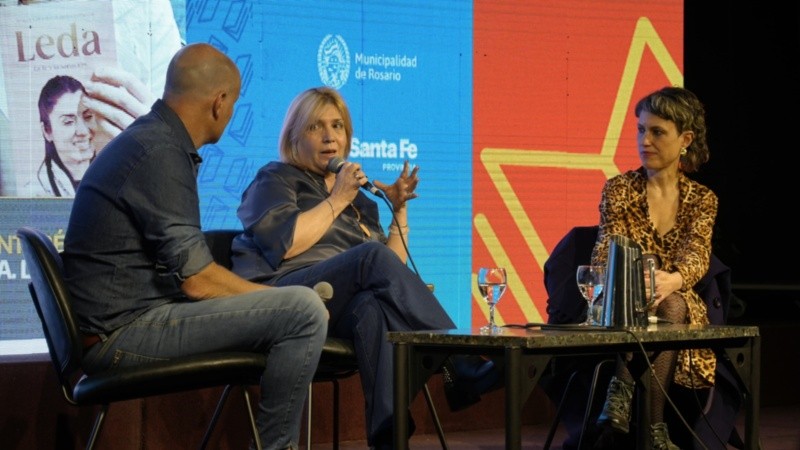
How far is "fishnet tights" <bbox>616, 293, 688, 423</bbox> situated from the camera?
3.36m

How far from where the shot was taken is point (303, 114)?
3.81 metres

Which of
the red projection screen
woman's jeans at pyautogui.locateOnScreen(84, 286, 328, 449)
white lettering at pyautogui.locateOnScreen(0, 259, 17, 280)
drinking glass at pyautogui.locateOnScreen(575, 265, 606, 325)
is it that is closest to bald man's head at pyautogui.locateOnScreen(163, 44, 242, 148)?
woman's jeans at pyautogui.locateOnScreen(84, 286, 328, 449)

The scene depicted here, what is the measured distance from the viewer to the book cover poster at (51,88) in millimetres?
3777

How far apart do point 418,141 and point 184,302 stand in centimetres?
194

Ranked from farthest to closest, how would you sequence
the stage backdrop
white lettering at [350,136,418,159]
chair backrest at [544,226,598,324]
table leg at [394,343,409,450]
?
white lettering at [350,136,418,159], the stage backdrop, chair backrest at [544,226,598,324], table leg at [394,343,409,450]

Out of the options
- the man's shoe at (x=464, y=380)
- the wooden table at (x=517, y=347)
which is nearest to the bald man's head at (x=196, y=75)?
the wooden table at (x=517, y=347)

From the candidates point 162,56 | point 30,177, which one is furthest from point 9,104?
point 162,56

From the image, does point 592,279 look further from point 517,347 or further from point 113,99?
point 113,99

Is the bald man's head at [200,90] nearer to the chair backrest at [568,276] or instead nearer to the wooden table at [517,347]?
the wooden table at [517,347]

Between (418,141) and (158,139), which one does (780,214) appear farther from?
(158,139)

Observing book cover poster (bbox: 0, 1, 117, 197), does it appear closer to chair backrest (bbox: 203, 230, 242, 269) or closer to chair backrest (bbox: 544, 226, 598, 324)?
chair backrest (bbox: 203, 230, 242, 269)

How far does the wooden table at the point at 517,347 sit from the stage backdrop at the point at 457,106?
5.83ft

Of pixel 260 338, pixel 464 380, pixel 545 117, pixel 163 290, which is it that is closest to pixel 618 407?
pixel 464 380

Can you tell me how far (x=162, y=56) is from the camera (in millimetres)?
4023
